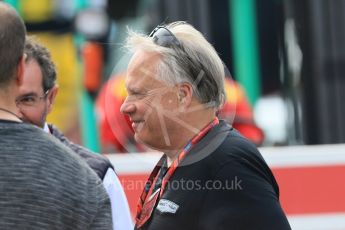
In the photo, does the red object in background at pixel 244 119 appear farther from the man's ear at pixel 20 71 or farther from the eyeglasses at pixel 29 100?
the man's ear at pixel 20 71

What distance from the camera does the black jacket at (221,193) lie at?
264cm

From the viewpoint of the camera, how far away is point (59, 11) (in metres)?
5.83

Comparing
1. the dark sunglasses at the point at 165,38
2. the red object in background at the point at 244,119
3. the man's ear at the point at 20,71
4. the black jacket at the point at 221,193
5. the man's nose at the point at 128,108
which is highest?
the man's ear at the point at 20,71

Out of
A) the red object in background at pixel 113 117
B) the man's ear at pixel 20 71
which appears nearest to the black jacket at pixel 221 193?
the man's ear at pixel 20 71

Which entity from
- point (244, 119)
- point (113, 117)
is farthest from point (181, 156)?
point (244, 119)

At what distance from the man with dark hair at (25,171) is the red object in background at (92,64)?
351cm

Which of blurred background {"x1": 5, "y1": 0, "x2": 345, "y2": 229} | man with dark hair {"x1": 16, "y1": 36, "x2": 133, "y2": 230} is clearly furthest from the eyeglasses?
blurred background {"x1": 5, "y1": 0, "x2": 345, "y2": 229}

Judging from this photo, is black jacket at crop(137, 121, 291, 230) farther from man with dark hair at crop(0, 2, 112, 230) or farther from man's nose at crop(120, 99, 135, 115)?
man with dark hair at crop(0, 2, 112, 230)

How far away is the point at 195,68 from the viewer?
2.91 m

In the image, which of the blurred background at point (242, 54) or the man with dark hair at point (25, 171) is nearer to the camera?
the man with dark hair at point (25, 171)

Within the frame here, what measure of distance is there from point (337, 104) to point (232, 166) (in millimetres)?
3251

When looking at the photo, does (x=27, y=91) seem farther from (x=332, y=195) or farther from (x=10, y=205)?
(x=332, y=195)

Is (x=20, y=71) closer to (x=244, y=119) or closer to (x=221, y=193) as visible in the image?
(x=221, y=193)

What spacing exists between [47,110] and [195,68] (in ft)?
2.63
